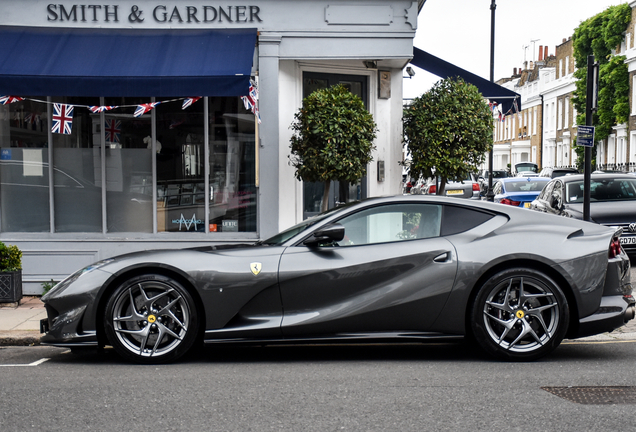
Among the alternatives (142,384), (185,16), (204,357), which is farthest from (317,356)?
(185,16)

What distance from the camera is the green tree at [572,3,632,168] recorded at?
47.0 meters

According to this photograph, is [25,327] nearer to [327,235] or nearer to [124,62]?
[124,62]

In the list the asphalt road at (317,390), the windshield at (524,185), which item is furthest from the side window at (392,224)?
the windshield at (524,185)

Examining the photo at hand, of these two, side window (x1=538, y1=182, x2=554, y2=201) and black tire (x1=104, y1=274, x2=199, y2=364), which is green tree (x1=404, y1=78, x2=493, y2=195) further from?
black tire (x1=104, y1=274, x2=199, y2=364)

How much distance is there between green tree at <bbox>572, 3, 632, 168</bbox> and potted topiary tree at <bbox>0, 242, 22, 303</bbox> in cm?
4269

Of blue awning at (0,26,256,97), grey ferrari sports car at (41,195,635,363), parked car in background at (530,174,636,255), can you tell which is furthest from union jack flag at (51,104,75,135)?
parked car in background at (530,174,636,255)

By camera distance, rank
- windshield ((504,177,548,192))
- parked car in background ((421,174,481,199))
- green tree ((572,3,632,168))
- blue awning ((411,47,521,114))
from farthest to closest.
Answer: green tree ((572,3,632,168)) < parked car in background ((421,174,481,199)) < windshield ((504,177,548,192)) < blue awning ((411,47,521,114))

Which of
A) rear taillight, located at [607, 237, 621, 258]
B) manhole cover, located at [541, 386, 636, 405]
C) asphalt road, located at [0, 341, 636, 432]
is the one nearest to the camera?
asphalt road, located at [0, 341, 636, 432]

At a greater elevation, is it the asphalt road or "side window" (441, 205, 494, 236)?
"side window" (441, 205, 494, 236)

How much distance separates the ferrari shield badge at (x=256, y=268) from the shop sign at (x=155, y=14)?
5725 mm

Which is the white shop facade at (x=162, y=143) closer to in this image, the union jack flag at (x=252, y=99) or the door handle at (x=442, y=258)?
the union jack flag at (x=252, y=99)

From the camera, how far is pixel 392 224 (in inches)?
235

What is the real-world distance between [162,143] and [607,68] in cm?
4424

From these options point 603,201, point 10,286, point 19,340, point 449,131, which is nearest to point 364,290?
point 19,340
